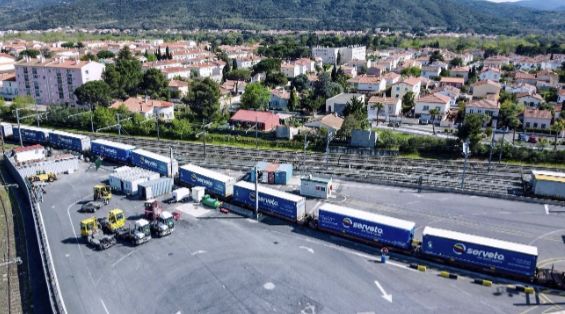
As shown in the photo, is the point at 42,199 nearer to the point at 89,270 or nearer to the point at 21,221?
the point at 21,221

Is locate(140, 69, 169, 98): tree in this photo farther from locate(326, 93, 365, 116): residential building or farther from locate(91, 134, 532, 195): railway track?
locate(326, 93, 365, 116): residential building

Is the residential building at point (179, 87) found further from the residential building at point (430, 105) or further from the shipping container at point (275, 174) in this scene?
the shipping container at point (275, 174)

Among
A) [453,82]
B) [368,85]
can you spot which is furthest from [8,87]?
[453,82]

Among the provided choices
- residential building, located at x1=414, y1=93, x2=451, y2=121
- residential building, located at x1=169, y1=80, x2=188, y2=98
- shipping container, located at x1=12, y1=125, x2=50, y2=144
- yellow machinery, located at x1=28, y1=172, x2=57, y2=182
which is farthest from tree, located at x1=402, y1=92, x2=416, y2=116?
shipping container, located at x1=12, y1=125, x2=50, y2=144

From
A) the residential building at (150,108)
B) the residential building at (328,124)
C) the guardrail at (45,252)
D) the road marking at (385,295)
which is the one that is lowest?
the road marking at (385,295)

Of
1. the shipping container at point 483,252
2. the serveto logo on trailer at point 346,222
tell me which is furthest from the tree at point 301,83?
the shipping container at point 483,252

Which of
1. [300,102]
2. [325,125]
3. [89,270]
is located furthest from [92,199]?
[300,102]
